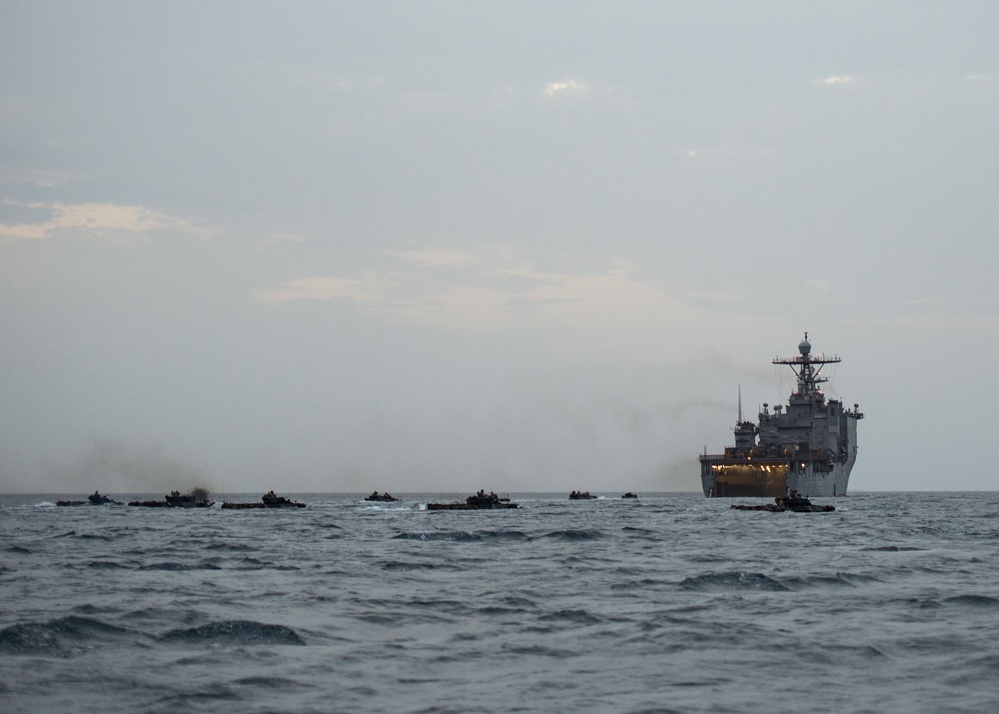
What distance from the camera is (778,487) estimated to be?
153250 millimetres

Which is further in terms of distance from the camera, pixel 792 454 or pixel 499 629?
pixel 792 454

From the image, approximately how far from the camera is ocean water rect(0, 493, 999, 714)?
21.2 m

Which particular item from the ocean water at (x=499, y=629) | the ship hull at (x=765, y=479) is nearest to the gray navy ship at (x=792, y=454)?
the ship hull at (x=765, y=479)

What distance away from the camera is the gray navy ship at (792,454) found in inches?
6088

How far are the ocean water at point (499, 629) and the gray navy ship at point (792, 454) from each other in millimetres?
101021

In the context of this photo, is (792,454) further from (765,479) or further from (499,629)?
(499,629)

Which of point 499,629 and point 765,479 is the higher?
point 765,479

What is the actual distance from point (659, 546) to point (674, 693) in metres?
37.8

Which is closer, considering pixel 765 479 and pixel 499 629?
pixel 499 629

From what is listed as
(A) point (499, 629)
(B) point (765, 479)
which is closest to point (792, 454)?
(B) point (765, 479)

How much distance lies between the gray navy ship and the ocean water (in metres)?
101

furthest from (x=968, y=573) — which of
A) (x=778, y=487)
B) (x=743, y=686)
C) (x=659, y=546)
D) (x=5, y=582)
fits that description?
(x=778, y=487)

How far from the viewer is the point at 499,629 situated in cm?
2917

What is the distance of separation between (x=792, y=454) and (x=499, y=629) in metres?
134
